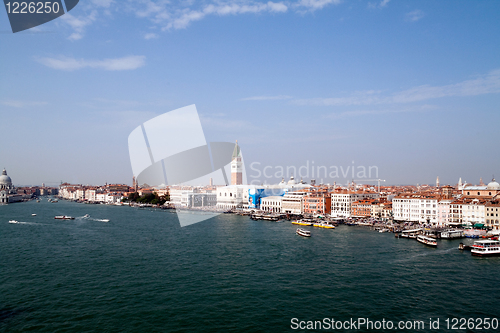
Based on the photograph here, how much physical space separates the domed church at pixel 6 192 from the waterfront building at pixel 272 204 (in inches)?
1266

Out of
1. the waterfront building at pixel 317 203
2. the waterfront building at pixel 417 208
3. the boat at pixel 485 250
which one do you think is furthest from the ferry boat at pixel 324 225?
the boat at pixel 485 250

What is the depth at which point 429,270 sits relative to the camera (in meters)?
8.24

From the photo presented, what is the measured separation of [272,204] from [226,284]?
770 inches

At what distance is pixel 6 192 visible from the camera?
136 ft

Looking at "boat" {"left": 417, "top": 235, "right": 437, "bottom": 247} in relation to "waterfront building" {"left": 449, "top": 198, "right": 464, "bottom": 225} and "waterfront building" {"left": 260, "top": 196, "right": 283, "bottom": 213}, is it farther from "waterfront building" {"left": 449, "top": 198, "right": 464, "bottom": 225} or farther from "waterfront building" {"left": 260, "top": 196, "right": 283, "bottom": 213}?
"waterfront building" {"left": 260, "top": 196, "right": 283, "bottom": 213}

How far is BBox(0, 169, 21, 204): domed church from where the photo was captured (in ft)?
130

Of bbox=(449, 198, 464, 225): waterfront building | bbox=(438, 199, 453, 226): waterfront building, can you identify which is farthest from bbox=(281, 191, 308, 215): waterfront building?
bbox=(449, 198, 464, 225): waterfront building

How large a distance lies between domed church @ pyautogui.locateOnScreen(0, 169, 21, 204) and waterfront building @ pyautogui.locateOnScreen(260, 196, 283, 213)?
32151 millimetres

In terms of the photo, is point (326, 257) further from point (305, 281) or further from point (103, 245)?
point (103, 245)

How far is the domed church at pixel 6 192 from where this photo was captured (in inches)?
1560

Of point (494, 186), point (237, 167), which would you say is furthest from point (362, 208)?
point (237, 167)

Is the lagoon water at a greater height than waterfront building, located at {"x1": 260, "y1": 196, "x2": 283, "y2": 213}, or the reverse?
waterfront building, located at {"x1": 260, "y1": 196, "x2": 283, "y2": 213}

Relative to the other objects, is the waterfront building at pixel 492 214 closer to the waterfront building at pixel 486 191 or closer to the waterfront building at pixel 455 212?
the waterfront building at pixel 455 212

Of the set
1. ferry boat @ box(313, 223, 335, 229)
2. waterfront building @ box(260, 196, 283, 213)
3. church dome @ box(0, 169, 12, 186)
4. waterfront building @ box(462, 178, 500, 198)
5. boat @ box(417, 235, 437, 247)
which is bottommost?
ferry boat @ box(313, 223, 335, 229)
